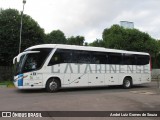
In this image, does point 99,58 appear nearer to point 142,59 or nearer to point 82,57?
point 82,57

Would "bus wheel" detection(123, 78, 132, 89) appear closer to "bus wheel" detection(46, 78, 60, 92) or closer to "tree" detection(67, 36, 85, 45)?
"bus wheel" detection(46, 78, 60, 92)

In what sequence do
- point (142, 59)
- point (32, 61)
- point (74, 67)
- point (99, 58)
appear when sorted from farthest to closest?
point (142, 59) < point (99, 58) < point (74, 67) < point (32, 61)

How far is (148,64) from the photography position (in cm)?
2220

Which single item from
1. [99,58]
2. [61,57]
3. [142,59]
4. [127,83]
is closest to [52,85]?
[61,57]

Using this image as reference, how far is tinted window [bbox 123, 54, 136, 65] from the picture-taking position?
20484mm

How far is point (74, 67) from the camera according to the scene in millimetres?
17219

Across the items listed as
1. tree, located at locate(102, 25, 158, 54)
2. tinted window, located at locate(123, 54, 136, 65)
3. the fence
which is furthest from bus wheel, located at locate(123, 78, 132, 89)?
tree, located at locate(102, 25, 158, 54)

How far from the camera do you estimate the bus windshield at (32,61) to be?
51.0 feet

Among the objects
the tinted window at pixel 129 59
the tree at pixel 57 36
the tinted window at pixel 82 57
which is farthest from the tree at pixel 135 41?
the tree at pixel 57 36

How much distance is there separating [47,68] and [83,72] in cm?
301

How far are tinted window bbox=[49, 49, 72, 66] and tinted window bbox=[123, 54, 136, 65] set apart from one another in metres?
5.70

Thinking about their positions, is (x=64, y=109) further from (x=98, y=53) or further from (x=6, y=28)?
(x=6, y=28)

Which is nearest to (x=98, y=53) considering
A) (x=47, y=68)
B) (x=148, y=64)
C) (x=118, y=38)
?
(x=47, y=68)

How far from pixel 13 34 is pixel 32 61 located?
14276mm
